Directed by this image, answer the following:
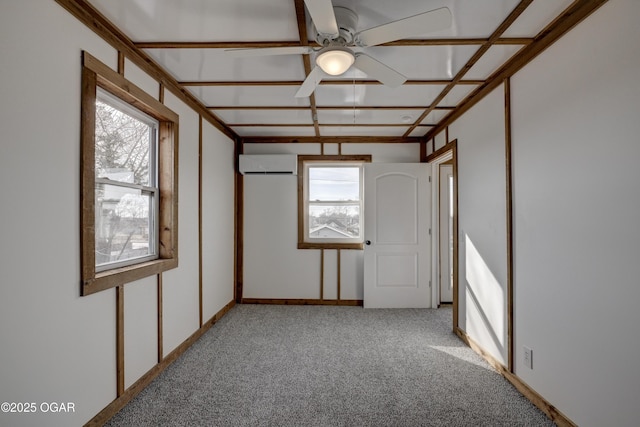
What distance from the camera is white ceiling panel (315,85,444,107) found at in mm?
2840

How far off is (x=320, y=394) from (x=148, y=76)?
2677 mm

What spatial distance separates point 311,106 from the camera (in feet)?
10.8

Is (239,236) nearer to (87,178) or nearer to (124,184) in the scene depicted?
(124,184)

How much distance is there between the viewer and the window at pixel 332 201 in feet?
15.4

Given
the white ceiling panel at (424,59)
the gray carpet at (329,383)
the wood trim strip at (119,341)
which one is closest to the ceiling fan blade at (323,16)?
the white ceiling panel at (424,59)

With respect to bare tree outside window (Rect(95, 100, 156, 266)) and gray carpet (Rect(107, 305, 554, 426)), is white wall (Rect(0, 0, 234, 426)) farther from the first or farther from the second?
gray carpet (Rect(107, 305, 554, 426))

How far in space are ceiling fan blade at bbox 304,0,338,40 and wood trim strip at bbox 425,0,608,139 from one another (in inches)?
52.0

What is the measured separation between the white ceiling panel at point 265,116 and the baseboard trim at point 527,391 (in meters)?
2.92

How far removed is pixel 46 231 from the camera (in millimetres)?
1566

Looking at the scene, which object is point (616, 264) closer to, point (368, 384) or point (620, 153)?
point (620, 153)

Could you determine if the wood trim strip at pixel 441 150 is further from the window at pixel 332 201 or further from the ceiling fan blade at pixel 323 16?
the ceiling fan blade at pixel 323 16

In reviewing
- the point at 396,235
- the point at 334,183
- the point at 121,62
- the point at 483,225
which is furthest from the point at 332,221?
the point at 121,62

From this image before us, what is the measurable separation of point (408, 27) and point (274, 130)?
2.93 metres

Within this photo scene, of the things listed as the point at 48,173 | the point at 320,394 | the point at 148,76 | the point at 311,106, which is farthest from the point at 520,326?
the point at 148,76
